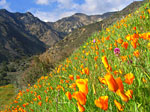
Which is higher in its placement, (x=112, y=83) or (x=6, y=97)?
(x=112, y=83)

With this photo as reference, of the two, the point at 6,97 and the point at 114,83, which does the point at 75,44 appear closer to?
the point at 6,97

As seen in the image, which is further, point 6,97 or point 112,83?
point 6,97

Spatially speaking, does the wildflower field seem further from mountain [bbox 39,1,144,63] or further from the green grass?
the green grass

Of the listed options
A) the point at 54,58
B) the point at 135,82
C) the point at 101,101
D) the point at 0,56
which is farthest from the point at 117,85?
the point at 0,56

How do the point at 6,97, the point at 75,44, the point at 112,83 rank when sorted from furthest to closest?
the point at 75,44, the point at 6,97, the point at 112,83

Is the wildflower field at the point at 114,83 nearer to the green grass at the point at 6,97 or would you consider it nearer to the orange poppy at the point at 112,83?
the orange poppy at the point at 112,83

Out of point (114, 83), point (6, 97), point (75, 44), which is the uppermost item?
point (75, 44)

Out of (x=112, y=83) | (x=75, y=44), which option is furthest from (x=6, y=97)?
(x=112, y=83)

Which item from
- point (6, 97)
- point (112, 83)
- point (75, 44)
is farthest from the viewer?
point (75, 44)

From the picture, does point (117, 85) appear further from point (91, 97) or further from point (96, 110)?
point (91, 97)

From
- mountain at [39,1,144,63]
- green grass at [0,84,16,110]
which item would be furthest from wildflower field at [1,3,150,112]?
green grass at [0,84,16,110]

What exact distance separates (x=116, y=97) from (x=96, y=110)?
28cm

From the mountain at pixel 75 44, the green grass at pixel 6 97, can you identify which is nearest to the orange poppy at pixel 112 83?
the mountain at pixel 75 44

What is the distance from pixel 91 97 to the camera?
1.77 m
